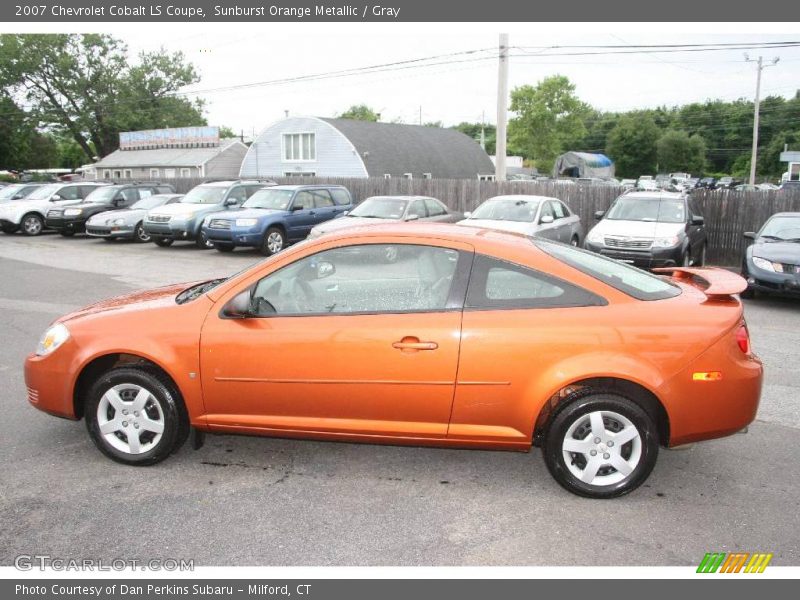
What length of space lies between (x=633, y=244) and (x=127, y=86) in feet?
198

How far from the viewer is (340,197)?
18.1m

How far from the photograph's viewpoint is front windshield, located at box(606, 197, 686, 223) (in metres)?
13.4

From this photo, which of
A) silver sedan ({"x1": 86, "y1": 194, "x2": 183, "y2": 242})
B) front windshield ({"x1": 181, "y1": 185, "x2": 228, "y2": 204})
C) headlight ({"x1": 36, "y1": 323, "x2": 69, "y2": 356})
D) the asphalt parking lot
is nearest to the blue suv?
front windshield ({"x1": 181, "y1": 185, "x2": 228, "y2": 204})

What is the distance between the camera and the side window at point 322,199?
57.2 feet

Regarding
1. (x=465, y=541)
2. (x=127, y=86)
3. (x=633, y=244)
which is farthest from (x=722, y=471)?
(x=127, y=86)

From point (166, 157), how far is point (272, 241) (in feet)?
125

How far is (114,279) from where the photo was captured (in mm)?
12492

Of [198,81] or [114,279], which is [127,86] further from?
[114,279]

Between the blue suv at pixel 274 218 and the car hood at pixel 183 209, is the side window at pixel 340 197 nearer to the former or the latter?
the blue suv at pixel 274 218

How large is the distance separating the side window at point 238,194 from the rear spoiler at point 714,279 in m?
15.3

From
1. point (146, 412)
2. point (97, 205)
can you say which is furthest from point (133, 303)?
point (97, 205)

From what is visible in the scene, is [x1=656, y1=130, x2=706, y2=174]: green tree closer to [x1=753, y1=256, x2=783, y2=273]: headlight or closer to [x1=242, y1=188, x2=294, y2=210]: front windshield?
[x1=242, y1=188, x2=294, y2=210]: front windshield

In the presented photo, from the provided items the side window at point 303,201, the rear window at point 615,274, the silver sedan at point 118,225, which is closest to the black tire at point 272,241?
the side window at point 303,201
